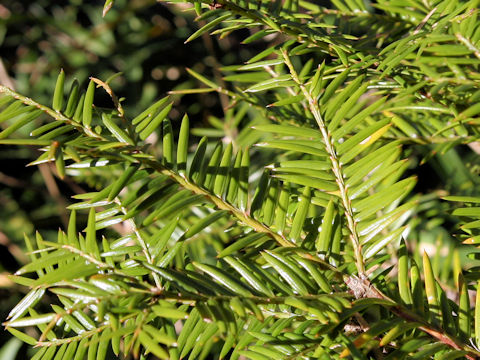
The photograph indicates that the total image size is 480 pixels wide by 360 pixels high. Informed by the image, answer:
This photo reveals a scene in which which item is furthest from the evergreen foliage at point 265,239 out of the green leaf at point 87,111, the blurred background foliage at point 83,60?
the blurred background foliage at point 83,60

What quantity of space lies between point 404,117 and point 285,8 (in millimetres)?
177

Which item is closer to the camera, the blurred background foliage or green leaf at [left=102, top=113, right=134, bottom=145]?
green leaf at [left=102, top=113, right=134, bottom=145]

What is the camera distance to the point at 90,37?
129 cm

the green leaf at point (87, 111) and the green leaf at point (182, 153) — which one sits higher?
the green leaf at point (87, 111)

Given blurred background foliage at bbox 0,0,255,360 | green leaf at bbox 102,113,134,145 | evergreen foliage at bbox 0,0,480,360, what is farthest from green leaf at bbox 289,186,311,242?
blurred background foliage at bbox 0,0,255,360

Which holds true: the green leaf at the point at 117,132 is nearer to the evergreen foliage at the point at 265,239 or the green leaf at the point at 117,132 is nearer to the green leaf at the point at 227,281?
the evergreen foliage at the point at 265,239

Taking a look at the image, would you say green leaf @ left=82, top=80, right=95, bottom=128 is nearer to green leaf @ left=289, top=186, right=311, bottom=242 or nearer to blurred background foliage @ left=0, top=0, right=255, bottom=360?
green leaf @ left=289, top=186, right=311, bottom=242

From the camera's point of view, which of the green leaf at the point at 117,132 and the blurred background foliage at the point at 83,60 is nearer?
the green leaf at the point at 117,132

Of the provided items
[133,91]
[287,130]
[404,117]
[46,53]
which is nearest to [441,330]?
[287,130]

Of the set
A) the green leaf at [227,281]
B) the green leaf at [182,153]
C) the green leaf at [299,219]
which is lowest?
the green leaf at [227,281]

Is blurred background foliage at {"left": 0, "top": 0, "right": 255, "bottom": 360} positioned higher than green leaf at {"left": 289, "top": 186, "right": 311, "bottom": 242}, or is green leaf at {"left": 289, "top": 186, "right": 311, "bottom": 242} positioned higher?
blurred background foliage at {"left": 0, "top": 0, "right": 255, "bottom": 360}

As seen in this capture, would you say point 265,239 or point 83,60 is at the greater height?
point 83,60

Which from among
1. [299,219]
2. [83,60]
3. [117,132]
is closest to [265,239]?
[299,219]

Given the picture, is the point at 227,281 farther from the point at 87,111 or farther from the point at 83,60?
the point at 83,60
